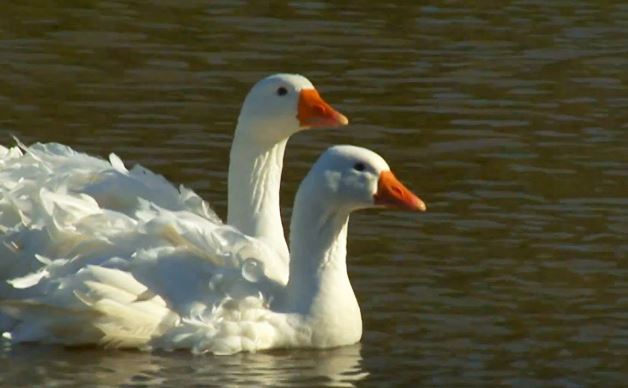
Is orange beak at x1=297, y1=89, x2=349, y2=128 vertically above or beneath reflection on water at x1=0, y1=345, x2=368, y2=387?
above

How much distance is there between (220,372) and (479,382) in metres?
1.60

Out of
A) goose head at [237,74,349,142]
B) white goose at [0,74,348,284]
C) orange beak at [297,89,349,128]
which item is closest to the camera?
white goose at [0,74,348,284]

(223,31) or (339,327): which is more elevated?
(223,31)

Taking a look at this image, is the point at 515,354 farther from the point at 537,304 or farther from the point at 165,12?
the point at 165,12

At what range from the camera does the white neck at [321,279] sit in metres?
15.8

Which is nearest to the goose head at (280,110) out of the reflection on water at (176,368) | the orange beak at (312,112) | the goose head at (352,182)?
the orange beak at (312,112)

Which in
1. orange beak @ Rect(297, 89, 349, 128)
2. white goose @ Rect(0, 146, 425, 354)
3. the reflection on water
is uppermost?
orange beak @ Rect(297, 89, 349, 128)

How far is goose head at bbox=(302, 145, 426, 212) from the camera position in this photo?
1578 cm

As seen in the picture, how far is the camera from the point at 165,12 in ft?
83.4

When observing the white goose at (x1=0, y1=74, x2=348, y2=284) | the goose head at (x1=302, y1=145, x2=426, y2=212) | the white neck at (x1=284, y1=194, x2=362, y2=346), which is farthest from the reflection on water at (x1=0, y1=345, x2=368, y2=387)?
the goose head at (x1=302, y1=145, x2=426, y2=212)

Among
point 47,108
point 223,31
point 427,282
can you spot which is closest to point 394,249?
point 427,282

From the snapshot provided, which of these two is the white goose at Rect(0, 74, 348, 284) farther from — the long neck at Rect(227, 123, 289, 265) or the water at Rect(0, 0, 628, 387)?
the water at Rect(0, 0, 628, 387)

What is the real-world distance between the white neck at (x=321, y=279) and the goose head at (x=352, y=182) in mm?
84

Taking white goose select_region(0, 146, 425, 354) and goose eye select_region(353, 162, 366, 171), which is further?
goose eye select_region(353, 162, 366, 171)
